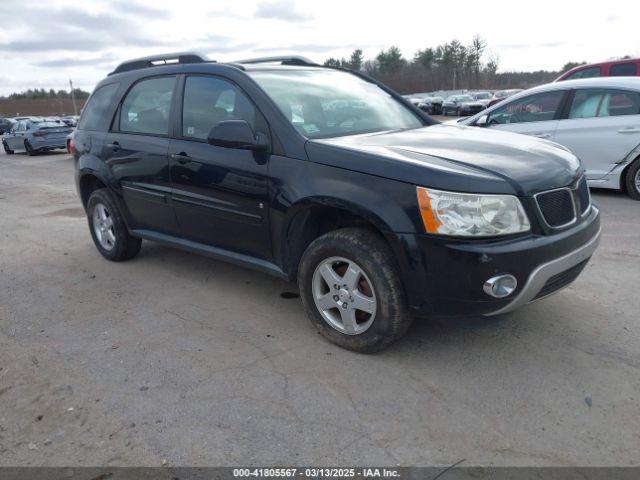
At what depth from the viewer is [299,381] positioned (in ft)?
10.2

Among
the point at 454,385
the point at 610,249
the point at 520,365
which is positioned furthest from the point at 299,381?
the point at 610,249

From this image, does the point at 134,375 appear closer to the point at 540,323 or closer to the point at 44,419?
the point at 44,419

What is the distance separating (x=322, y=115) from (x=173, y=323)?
186 cm

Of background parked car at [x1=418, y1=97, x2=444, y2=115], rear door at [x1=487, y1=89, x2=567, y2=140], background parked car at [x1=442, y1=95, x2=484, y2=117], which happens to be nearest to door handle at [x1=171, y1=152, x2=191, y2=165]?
rear door at [x1=487, y1=89, x2=567, y2=140]

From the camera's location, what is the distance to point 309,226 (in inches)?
141

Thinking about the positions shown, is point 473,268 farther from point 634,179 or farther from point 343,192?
point 634,179

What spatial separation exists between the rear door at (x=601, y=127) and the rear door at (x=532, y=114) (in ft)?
0.57

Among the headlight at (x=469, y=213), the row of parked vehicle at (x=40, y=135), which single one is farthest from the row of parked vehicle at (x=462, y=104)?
the headlight at (x=469, y=213)

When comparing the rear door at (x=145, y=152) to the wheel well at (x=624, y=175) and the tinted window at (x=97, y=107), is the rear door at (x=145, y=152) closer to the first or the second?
the tinted window at (x=97, y=107)

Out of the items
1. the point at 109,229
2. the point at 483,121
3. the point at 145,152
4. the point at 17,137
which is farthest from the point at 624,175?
the point at 17,137

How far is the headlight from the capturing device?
9.35ft

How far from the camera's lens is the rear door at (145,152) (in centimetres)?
445

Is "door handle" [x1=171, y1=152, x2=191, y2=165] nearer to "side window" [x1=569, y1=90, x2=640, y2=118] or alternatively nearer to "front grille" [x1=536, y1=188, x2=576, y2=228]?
"front grille" [x1=536, y1=188, x2=576, y2=228]

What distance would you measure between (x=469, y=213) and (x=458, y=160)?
405 millimetres
